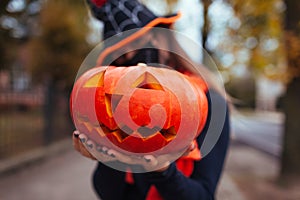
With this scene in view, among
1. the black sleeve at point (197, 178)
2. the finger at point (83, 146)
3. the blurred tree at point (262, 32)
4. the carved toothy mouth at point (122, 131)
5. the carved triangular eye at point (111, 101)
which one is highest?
the carved triangular eye at point (111, 101)

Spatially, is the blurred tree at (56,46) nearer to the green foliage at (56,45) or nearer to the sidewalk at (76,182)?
the green foliage at (56,45)

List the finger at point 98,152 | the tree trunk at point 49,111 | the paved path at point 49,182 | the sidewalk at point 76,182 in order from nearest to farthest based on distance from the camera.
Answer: the finger at point 98,152
the paved path at point 49,182
the sidewalk at point 76,182
the tree trunk at point 49,111

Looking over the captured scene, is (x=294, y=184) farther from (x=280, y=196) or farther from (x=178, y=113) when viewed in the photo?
(x=178, y=113)

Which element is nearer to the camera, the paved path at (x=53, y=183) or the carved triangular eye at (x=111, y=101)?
the carved triangular eye at (x=111, y=101)

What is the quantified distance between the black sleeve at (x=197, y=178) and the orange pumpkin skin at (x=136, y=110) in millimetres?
197

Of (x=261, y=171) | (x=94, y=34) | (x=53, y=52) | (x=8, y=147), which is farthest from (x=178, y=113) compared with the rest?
(x=94, y=34)

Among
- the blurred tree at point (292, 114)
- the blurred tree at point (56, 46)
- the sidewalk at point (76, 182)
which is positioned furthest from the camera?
the blurred tree at point (56, 46)

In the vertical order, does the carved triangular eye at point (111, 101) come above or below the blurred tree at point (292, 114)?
above

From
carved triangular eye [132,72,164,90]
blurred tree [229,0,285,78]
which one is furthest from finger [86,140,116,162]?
blurred tree [229,0,285,78]

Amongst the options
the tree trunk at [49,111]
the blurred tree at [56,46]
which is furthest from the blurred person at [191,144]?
the blurred tree at [56,46]

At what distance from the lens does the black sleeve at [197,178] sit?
1.22 metres

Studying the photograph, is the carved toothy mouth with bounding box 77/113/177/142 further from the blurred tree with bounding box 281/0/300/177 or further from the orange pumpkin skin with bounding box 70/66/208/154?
the blurred tree with bounding box 281/0/300/177

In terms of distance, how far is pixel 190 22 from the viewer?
9.67m

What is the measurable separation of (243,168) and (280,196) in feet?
7.15
